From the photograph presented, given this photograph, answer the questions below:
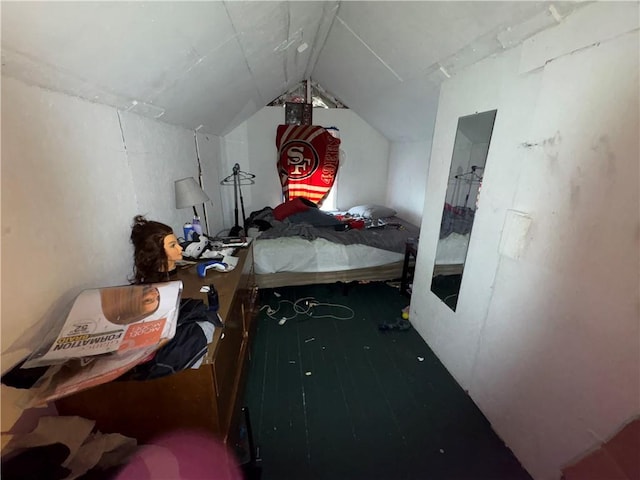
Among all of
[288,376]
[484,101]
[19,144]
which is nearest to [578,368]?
[484,101]

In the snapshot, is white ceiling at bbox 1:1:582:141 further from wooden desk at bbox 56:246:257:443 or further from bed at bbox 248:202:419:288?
bed at bbox 248:202:419:288

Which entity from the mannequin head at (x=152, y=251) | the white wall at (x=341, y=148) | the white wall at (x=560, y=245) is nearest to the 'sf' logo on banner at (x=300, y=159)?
the white wall at (x=341, y=148)

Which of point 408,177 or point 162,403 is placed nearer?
point 162,403

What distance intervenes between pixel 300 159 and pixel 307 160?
0.36 ft

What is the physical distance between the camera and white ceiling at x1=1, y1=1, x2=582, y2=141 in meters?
0.77

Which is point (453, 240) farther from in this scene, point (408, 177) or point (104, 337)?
point (408, 177)

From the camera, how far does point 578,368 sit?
1069mm

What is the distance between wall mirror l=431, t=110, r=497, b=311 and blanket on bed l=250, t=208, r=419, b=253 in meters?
0.83

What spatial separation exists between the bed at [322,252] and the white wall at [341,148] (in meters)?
1.44

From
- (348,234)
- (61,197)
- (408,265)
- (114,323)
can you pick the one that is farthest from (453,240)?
(61,197)

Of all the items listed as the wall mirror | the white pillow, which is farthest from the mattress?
the white pillow

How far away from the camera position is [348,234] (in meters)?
2.93

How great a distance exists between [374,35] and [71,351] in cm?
241

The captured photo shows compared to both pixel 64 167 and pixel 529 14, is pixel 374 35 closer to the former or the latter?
pixel 529 14
